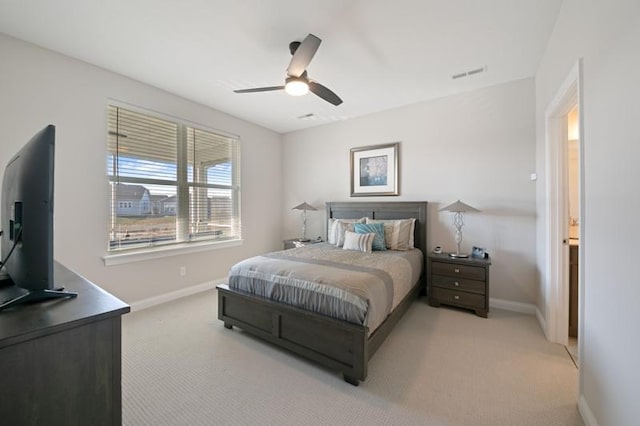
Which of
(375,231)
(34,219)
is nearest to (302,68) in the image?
(34,219)

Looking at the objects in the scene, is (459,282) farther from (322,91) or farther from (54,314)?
(54,314)

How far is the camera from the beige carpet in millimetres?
1646

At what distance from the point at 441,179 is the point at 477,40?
1.72 metres

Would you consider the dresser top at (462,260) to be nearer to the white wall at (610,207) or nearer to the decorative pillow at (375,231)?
the decorative pillow at (375,231)

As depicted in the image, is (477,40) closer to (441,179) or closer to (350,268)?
(441,179)

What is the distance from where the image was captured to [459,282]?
10.2 ft

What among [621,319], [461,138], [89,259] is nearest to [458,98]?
[461,138]

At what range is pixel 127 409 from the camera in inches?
66.6

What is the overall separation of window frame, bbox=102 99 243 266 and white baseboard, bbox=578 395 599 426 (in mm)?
4159

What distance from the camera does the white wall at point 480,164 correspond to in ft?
10.3

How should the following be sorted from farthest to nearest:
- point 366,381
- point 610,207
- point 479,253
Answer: point 479,253, point 366,381, point 610,207

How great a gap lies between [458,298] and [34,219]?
3.61 metres

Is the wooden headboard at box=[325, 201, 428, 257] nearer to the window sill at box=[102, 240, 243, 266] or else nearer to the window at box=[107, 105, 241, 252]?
the window at box=[107, 105, 241, 252]

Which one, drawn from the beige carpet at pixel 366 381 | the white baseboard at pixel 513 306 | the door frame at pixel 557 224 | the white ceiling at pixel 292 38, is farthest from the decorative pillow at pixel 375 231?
the white ceiling at pixel 292 38
